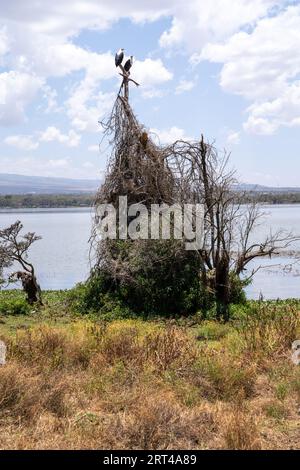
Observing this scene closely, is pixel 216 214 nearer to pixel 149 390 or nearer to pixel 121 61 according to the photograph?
pixel 121 61

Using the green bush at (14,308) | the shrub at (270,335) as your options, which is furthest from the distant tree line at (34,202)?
the shrub at (270,335)

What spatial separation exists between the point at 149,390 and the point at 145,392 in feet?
0.33

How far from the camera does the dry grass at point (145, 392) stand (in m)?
5.89

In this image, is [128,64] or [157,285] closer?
[157,285]

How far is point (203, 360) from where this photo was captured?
8.29 metres

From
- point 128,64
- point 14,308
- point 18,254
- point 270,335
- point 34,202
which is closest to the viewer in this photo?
point 270,335

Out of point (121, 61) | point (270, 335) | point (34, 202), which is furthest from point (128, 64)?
point (34, 202)

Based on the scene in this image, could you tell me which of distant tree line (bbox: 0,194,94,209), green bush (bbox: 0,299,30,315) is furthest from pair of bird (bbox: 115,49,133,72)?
distant tree line (bbox: 0,194,94,209)

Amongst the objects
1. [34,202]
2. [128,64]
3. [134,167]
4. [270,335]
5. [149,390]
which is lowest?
[34,202]

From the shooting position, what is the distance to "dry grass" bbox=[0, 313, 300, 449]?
19.3 feet

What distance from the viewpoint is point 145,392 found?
6.96 metres

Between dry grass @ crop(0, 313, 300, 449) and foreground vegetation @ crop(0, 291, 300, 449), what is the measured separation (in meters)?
0.01

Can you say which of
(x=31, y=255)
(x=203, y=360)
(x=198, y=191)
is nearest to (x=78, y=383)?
(x=203, y=360)
